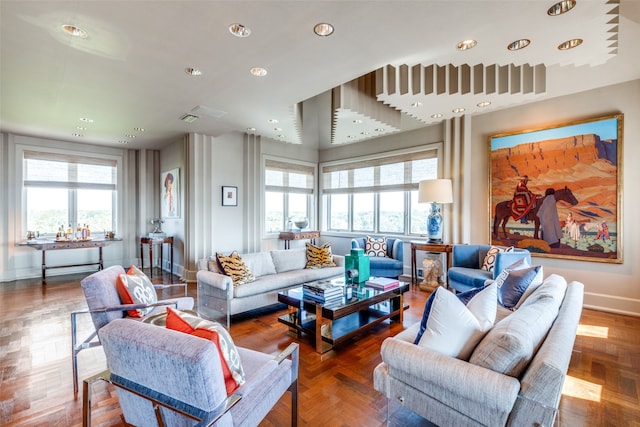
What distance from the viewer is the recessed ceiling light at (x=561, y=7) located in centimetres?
211

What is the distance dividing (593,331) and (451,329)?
2898 millimetres

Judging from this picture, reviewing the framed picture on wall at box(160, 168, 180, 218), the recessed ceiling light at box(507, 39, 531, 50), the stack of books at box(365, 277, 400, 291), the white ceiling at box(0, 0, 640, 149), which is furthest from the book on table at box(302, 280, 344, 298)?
the framed picture on wall at box(160, 168, 180, 218)

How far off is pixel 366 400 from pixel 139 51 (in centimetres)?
339

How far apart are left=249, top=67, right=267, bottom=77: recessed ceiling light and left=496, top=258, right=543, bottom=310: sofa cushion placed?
307cm

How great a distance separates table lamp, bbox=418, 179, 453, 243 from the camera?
15.3 ft

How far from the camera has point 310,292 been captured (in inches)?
117

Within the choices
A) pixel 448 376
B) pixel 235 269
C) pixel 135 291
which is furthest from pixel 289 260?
pixel 448 376

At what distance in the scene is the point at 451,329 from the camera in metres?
1.48

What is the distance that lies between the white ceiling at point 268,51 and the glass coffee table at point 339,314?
231cm

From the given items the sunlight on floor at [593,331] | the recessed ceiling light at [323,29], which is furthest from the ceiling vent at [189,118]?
the sunlight on floor at [593,331]

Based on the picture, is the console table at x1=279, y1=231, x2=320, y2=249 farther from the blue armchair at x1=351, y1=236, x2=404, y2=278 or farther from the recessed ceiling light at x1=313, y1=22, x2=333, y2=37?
the recessed ceiling light at x1=313, y1=22, x2=333, y2=37

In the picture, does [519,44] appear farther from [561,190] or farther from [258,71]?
[258,71]

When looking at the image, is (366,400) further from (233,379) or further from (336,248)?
(336,248)

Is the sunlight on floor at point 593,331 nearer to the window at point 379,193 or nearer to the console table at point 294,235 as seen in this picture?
the window at point 379,193
